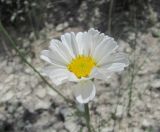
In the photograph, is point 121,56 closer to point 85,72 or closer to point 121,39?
point 85,72

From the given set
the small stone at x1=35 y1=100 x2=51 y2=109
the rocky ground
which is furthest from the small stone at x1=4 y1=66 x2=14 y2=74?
the small stone at x1=35 y1=100 x2=51 y2=109

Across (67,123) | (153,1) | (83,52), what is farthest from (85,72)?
(153,1)

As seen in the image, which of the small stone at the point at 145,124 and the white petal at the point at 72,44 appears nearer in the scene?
the white petal at the point at 72,44

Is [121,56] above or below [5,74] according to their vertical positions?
above

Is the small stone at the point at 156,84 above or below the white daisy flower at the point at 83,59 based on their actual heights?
below

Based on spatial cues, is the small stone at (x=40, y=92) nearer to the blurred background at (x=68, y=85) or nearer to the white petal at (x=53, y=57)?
the blurred background at (x=68, y=85)

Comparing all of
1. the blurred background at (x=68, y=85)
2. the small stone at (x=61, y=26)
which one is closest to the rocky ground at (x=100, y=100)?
the blurred background at (x=68, y=85)

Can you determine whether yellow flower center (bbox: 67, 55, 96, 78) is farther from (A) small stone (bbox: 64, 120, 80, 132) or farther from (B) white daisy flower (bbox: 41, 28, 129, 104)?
(A) small stone (bbox: 64, 120, 80, 132)
